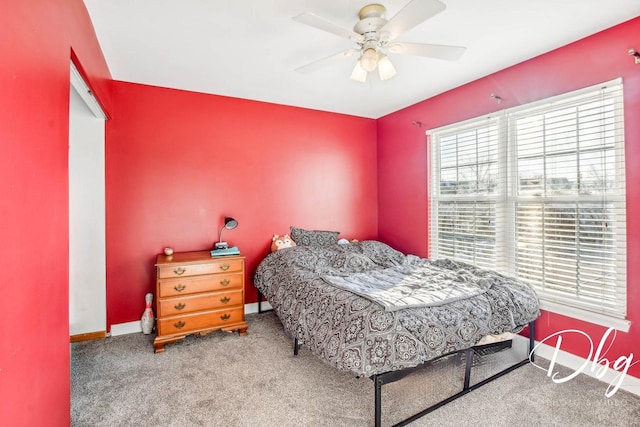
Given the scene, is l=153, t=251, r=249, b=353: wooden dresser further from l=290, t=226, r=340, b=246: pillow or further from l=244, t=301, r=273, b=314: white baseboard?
l=290, t=226, r=340, b=246: pillow

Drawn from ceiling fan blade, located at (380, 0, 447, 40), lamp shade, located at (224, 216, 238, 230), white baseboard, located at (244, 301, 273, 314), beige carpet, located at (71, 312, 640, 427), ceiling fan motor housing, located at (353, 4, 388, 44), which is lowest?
beige carpet, located at (71, 312, 640, 427)

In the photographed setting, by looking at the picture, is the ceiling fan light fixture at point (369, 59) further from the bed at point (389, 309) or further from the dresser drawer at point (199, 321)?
the dresser drawer at point (199, 321)

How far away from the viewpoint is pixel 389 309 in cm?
176

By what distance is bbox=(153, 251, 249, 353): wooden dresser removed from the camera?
2.65 m

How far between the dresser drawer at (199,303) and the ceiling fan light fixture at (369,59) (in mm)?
2246

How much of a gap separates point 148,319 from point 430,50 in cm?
330

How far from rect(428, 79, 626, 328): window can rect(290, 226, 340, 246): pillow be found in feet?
4.43

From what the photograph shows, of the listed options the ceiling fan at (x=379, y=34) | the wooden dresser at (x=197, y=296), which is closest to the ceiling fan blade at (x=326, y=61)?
the ceiling fan at (x=379, y=34)

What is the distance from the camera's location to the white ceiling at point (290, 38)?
1.90m

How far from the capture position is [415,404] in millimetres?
1924

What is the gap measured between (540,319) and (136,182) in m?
3.88

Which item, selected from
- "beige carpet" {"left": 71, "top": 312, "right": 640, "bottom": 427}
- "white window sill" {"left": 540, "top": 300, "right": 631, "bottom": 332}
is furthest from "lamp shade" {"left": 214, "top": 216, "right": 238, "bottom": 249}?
"white window sill" {"left": 540, "top": 300, "right": 631, "bottom": 332}

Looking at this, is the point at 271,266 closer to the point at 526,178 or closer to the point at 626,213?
the point at 526,178

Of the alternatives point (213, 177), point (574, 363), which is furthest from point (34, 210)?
point (574, 363)
